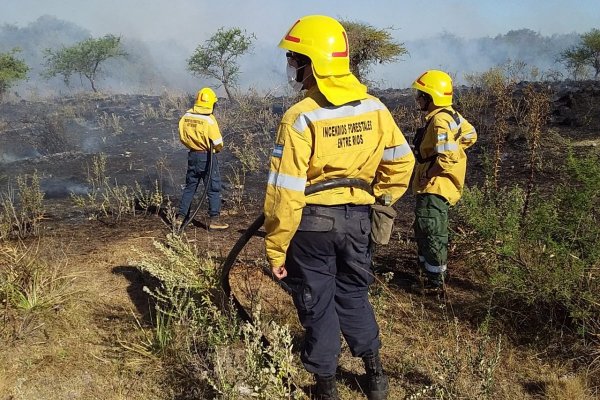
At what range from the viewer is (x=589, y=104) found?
10.4 m

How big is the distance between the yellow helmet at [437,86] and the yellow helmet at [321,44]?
1569 millimetres

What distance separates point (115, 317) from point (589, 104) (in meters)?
10.8

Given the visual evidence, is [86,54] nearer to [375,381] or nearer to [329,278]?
[329,278]

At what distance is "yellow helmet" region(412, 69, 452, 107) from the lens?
367 centimetres

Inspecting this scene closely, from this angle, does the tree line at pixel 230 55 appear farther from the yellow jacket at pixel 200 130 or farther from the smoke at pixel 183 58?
the smoke at pixel 183 58

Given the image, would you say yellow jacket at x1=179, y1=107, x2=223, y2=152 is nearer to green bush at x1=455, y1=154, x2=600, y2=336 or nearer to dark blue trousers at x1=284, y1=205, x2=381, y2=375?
green bush at x1=455, y1=154, x2=600, y2=336

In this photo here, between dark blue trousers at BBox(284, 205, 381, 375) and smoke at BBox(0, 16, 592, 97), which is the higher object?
smoke at BBox(0, 16, 592, 97)

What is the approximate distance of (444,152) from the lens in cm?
355

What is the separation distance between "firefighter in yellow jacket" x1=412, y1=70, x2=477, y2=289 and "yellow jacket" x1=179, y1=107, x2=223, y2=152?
302 centimetres

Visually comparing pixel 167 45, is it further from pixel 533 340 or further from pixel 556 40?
pixel 533 340

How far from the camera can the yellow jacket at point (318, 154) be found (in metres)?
2.15

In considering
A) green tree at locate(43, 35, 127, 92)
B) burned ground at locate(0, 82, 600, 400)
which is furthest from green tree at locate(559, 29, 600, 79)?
green tree at locate(43, 35, 127, 92)

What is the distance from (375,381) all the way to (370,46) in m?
11.5

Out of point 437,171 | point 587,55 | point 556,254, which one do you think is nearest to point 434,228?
point 437,171
